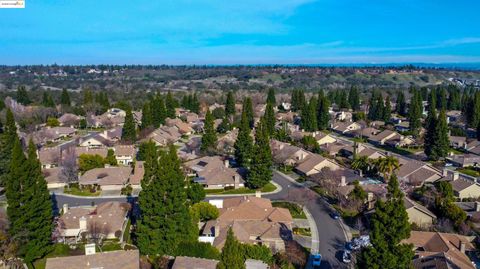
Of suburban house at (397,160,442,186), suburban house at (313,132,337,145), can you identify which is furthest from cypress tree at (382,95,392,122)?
suburban house at (397,160,442,186)

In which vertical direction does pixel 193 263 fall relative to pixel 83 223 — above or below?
above

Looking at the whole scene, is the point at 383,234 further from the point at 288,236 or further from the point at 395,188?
the point at 288,236

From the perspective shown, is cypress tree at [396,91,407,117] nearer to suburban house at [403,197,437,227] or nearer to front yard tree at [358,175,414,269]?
suburban house at [403,197,437,227]

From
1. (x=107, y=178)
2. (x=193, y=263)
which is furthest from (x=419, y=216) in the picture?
(x=107, y=178)

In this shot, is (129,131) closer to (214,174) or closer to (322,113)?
(214,174)

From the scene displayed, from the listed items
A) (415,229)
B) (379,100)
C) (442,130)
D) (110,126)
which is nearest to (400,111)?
(379,100)

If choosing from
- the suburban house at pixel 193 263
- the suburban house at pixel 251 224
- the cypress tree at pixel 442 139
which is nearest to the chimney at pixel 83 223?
the suburban house at pixel 251 224
